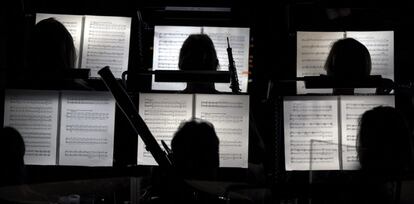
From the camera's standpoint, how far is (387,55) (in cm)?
325

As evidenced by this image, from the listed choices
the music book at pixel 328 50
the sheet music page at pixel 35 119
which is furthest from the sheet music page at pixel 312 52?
the sheet music page at pixel 35 119

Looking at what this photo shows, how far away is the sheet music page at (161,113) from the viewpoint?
3086 millimetres

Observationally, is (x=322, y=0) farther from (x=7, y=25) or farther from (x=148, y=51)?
(x=7, y=25)

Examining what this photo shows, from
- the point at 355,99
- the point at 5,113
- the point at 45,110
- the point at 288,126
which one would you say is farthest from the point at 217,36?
the point at 5,113

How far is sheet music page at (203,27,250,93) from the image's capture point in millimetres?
3281

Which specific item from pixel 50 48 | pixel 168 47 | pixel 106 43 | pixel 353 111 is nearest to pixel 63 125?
pixel 50 48

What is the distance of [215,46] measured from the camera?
10.9ft

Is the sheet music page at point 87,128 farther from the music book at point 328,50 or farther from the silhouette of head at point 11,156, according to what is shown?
the music book at point 328,50

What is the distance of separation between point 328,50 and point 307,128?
0.54 m

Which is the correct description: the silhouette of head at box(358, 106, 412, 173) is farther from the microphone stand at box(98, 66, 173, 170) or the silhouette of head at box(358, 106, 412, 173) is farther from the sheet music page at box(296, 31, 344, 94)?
the microphone stand at box(98, 66, 173, 170)

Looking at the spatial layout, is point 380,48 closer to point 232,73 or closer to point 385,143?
point 385,143

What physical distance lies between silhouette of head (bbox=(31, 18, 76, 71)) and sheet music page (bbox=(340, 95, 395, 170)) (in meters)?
1.73

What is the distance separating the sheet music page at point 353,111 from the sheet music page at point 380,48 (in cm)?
21

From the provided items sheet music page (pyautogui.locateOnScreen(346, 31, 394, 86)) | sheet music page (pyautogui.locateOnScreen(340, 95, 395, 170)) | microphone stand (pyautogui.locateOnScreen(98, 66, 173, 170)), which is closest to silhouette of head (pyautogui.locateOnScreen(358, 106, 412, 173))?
sheet music page (pyautogui.locateOnScreen(340, 95, 395, 170))
